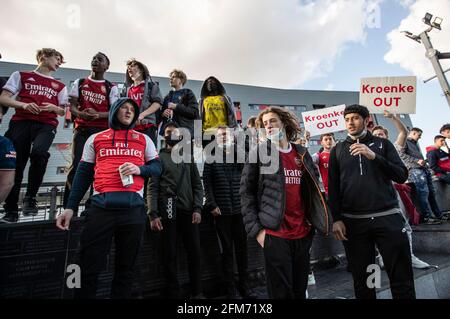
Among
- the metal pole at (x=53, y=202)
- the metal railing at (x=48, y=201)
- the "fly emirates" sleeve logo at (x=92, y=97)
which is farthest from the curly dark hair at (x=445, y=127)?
the metal pole at (x=53, y=202)

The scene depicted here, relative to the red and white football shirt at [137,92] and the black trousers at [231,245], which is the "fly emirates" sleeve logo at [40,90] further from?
the black trousers at [231,245]

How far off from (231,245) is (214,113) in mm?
2391

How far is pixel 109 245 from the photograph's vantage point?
245cm

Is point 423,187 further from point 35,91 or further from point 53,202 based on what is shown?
point 35,91

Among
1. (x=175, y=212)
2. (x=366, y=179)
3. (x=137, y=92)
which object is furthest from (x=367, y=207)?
(x=137, y=92)

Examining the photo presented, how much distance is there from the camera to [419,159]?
621 centimetres

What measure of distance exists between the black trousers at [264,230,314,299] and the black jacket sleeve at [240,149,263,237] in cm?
14

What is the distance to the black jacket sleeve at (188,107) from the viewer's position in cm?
455

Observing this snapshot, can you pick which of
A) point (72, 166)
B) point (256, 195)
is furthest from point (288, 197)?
point (72, 166)

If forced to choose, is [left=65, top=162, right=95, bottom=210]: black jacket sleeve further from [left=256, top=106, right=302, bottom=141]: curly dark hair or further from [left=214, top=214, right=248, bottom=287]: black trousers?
[left=256, top=106, right=302, bottom=141]: curly dark hair

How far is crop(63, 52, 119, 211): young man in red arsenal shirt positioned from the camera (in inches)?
143

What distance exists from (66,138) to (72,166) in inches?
1107
